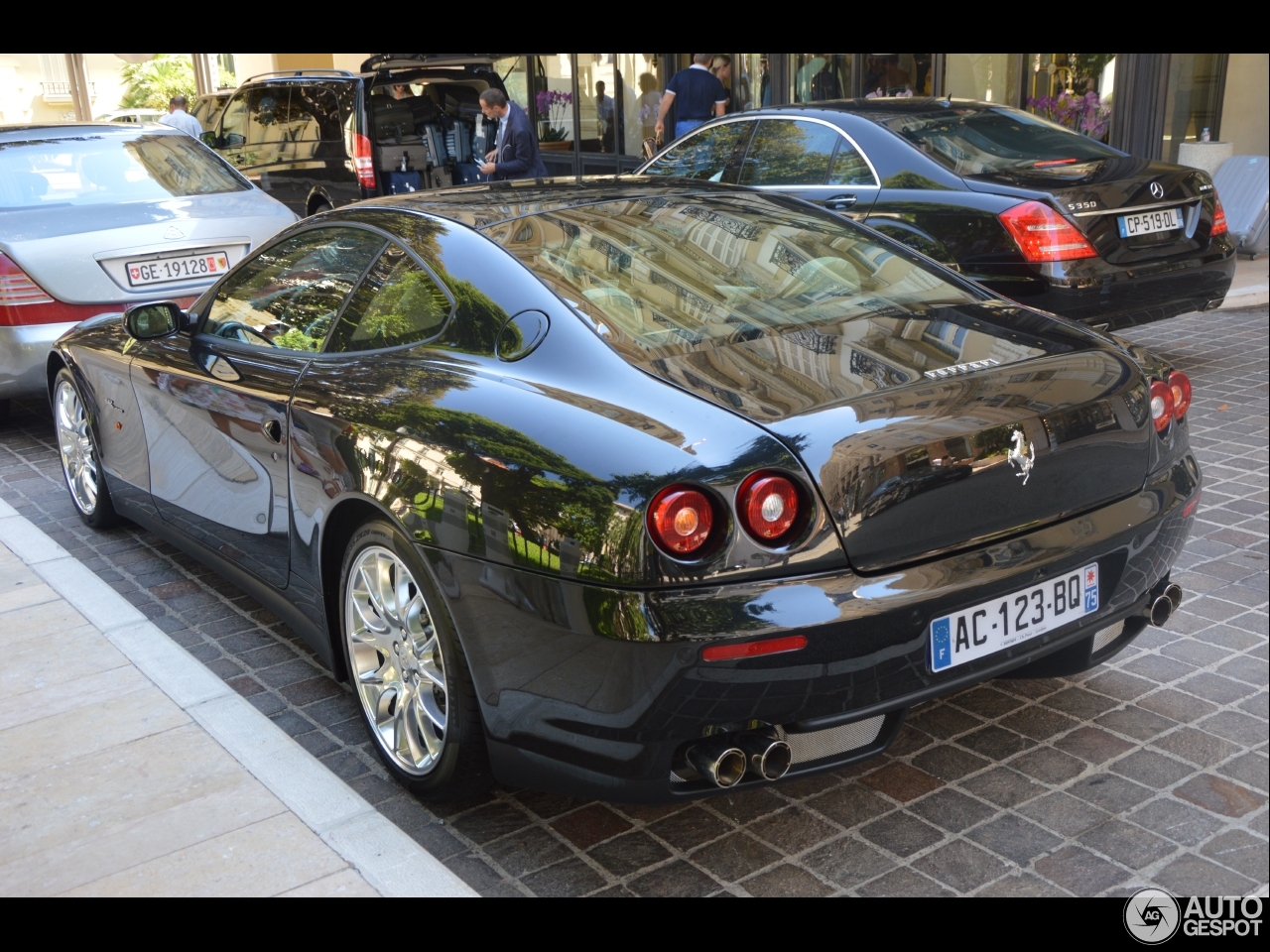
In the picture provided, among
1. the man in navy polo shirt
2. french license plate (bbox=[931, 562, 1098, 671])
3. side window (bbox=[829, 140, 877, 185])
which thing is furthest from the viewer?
the man in navy polo shirt

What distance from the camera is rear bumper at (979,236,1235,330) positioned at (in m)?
6.44

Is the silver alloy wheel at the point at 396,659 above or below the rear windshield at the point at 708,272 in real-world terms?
below

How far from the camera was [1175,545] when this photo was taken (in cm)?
323

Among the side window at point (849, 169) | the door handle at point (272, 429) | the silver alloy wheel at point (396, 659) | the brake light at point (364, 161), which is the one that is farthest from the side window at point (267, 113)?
the silver alloy wheel at point (396, 659)

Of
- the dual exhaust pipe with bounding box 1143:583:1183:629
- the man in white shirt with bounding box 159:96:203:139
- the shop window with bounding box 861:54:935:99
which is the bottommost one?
the dual exhaust pipe with bounding box 1143:583:1183:629

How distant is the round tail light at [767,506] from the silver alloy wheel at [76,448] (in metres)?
3.72

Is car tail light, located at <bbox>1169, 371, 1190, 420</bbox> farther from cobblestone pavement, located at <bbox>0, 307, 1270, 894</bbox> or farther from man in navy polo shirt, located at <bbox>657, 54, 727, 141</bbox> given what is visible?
man in navy polo shirt, located at <bbox>657, 54, 727, 141</bbox>

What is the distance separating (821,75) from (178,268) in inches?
331

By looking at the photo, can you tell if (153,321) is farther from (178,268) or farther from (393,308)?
(178,268)

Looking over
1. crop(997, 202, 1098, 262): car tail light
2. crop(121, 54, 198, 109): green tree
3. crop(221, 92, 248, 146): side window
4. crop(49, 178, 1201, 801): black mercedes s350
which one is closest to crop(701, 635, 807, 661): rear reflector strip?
crop(49, 178, 1201, 801): black mercedes s350

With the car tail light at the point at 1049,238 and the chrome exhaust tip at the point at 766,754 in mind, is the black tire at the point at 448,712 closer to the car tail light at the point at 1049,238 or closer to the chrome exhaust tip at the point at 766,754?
the chrome exhaust tip at the point at 766,754
